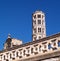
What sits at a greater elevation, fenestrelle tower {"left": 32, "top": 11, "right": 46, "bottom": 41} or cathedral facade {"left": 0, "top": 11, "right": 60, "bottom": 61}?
fenestrelle tower {"left": 32, "top": 11, "right": 46, "bottom": 41}

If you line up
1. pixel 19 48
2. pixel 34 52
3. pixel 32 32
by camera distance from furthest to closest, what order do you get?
pixel 32 32
pixel 19 48
pixel 34 52

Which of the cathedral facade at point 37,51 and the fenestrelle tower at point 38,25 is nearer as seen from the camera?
the cathedral facade at point 37,51

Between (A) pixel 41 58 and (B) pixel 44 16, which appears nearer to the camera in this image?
(A) pixel 41 58

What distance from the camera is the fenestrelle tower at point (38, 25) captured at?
6232 cm

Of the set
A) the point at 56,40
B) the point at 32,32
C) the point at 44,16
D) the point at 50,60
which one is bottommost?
the point at 50,60

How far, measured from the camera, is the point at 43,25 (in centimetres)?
6419

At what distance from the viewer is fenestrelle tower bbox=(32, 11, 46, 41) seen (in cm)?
6232

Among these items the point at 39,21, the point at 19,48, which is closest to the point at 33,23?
the point at 39,21

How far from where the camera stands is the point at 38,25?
2517 inches

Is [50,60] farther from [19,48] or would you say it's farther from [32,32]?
[32,32]

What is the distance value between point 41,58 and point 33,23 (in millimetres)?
50312

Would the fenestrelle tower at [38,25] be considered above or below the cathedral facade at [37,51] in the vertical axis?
above

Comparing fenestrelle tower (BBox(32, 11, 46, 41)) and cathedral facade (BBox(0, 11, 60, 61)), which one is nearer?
cathedral facade (BBox(0, 11, 60, 61))

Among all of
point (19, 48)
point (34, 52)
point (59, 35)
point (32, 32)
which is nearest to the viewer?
point (59, 35)
